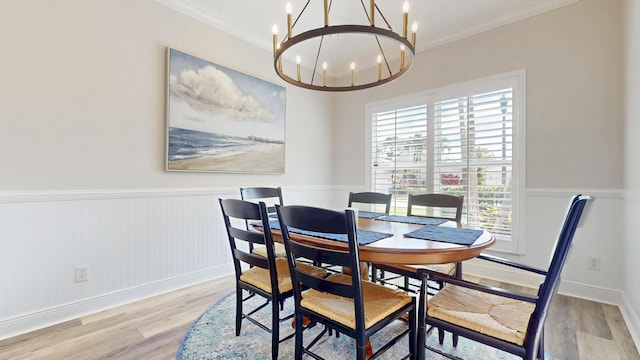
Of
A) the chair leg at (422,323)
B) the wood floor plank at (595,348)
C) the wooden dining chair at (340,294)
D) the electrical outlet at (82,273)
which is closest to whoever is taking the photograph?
the wooden dining chair at (340,294)

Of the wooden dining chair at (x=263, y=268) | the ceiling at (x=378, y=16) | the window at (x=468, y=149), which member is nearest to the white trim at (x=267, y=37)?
the ceiling at (x=378, y=16)

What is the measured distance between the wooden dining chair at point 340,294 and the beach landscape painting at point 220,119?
1.75 metres

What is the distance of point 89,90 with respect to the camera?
222 cm

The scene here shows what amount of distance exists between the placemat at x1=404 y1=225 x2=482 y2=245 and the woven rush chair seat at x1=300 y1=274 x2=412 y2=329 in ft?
1.08

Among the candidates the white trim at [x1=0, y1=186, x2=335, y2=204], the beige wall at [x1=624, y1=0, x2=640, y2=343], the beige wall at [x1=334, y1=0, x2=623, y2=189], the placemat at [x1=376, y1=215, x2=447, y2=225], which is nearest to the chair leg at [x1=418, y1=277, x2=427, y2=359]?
the placemat at [x1=376, y1=215, x2=447, y2=225]

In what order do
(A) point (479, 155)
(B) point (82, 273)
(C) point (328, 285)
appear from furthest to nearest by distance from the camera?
(A) point (479, 155), (B) point (82, 273), (C) point (328, 285)

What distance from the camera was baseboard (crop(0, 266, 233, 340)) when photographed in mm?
1935

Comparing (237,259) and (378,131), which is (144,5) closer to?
(237,259)

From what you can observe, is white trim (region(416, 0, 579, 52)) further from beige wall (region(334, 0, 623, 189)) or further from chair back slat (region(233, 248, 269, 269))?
chair back slat (region(233, 248, 269, 269))

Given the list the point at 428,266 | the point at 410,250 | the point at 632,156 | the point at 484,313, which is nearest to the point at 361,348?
the point at 410,250

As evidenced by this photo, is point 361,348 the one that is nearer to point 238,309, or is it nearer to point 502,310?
point 502,310

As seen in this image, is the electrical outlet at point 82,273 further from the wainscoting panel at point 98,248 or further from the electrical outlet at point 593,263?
the electrical outlet at point 593,263

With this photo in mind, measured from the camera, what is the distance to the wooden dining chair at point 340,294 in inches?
47.6

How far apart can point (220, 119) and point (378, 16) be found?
1.90 meters
